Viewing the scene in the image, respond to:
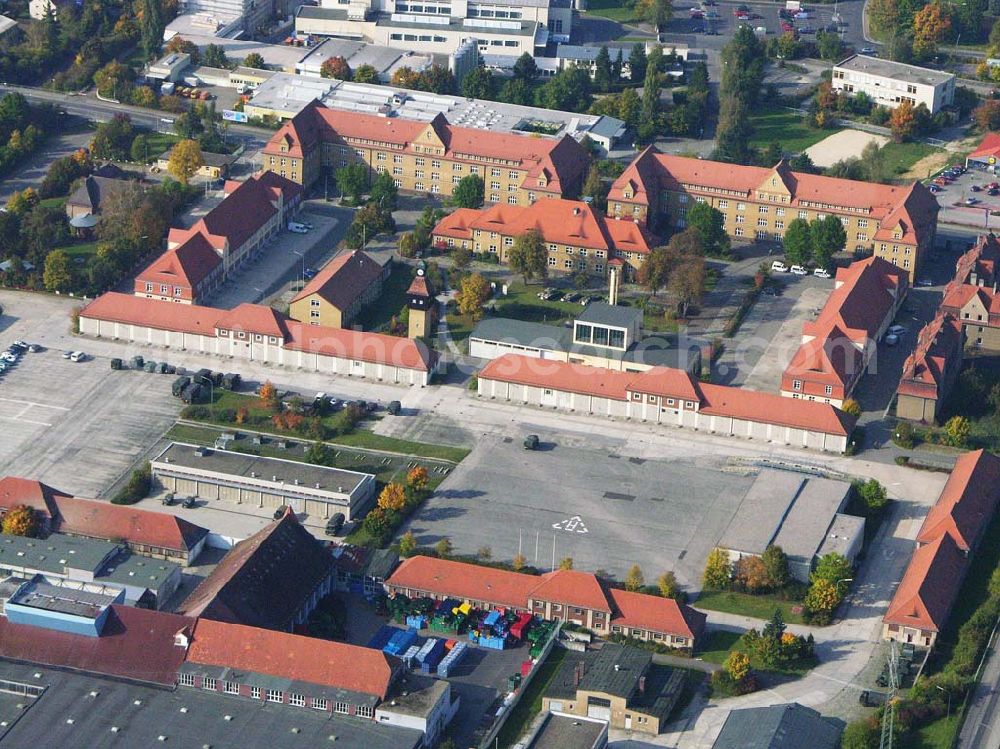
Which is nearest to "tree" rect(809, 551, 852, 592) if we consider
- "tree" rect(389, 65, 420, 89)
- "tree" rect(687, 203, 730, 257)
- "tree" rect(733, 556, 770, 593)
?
"tree" rect(733, 556, 770, 593)

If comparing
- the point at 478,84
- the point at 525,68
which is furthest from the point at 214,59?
the point at 525,68

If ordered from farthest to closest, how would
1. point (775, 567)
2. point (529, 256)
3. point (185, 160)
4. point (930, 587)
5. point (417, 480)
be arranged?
point (185, 160)
point (529, 256)
point (417, 480)
point (775, 567)
point (930, 587)

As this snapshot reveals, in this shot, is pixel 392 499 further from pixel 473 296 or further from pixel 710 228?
pixel 710 228

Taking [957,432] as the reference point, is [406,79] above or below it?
below

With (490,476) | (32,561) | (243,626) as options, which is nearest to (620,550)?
(490,476)

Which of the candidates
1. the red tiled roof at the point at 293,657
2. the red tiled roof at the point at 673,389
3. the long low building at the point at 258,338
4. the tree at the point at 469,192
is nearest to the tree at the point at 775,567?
the red tiled roof at the point at 673,389

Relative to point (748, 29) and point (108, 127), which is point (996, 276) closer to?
point (748, 29)

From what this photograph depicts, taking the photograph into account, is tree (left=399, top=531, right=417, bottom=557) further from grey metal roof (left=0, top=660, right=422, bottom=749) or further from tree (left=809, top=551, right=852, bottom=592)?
tree (left=809, top=551, right=852, bottom=592)
